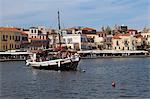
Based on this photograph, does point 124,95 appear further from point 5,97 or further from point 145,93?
point 5,97

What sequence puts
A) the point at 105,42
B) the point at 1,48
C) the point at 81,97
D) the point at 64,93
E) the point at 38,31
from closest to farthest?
the point at 81,97 < the point at 64,93 < the point at 1,48 < the point at 38,31 < the point at 105,42

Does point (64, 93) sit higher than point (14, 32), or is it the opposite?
point (14, 32)

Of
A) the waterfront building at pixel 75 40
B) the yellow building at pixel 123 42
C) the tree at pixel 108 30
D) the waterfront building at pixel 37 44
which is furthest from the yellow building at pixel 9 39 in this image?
the tree at pixel 108 30

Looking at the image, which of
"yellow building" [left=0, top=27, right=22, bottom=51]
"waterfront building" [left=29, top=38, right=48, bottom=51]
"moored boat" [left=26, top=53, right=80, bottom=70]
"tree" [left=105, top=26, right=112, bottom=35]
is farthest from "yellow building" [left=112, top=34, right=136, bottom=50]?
"moored boat" [left=26, top=53, right=80, bottom=70]

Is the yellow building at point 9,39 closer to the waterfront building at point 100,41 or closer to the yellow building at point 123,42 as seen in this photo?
the waterfront building at point 100,41

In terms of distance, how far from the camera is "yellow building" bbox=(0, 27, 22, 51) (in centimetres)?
10625

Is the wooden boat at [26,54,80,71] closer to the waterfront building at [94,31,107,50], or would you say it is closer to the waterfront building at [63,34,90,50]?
the waterfront building at [63,34,90,50]

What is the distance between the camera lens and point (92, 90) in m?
31.5

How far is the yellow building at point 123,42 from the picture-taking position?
5438 inches

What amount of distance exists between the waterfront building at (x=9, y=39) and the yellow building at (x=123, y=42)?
3660 centimetres

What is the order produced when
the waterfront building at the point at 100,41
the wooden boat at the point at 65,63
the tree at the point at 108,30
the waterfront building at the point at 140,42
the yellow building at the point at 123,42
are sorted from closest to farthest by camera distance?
the wooden boat at the point at 65,63 → the waterfront building at the point at 100,41 → the yellow building at the point at 123,42 → the waterfront building at the point at 140,42 → the tree at the point at 108,30

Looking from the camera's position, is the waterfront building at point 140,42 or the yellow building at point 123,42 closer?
the yellow building at point 123,42

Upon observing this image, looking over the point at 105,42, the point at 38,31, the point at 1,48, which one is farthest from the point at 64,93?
the point at 105,42

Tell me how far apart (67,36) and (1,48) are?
27291 mm
